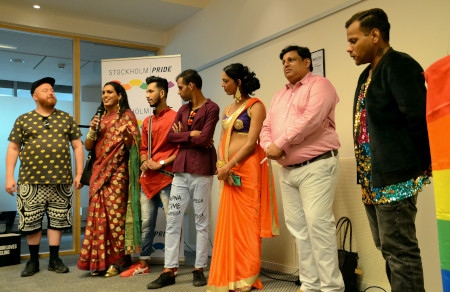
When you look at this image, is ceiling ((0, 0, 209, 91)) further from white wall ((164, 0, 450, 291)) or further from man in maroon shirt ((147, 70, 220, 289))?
man in maroon shirt ((147, 70, 220, 289))

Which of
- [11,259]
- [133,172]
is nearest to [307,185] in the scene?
[133,172]

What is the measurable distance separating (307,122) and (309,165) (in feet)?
0.75

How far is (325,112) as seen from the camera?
208cm

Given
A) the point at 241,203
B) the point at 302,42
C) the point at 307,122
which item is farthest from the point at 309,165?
the point at 302,42

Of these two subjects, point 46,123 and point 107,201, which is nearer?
point 107,201

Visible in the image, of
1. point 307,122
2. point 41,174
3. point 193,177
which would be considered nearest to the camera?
point 307,122

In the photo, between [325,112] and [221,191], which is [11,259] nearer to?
[221,191]

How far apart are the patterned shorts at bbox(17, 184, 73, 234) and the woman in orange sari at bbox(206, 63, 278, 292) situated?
4.80 feet

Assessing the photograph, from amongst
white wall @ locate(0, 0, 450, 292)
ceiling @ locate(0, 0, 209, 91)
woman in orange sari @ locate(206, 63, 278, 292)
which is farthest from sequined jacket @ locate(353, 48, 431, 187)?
ceiling @ locate(0, 0, 209, 91)

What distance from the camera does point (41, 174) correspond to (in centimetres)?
323

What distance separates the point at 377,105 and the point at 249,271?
1468 millimetres

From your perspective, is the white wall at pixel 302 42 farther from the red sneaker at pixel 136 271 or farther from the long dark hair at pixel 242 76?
the red sneaker at pixel 136 271

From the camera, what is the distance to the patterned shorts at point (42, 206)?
10.5 feet

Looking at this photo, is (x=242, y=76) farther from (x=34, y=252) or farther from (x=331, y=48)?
(x=34, y=252)
